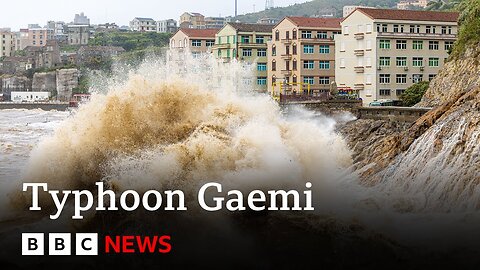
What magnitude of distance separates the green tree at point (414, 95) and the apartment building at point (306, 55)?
575 inches

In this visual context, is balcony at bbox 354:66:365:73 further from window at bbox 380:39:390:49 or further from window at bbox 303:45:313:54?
window at bbox 303:45:313:54

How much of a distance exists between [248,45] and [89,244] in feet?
197

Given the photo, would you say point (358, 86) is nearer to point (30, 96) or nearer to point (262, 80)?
point (262, 80)

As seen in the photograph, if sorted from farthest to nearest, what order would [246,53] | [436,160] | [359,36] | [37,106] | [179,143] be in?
[37,106] → [246,53] → [359,36] → [436,160] → [179,143]

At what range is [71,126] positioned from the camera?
2245cm

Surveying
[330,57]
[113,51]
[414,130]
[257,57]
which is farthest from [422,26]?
[113,51]

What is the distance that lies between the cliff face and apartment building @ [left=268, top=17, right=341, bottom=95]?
131 ft

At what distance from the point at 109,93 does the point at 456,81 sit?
2364 cm

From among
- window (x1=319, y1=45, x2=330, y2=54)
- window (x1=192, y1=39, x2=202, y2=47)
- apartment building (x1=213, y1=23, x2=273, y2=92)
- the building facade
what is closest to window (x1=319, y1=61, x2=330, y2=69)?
window (x1=319, y1=45, x2=330, y2=54)

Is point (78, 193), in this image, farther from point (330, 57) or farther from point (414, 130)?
point (330, 57)

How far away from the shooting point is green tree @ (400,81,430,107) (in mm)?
50625

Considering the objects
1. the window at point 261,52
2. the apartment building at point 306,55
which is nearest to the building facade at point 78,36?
the window at point 261,52

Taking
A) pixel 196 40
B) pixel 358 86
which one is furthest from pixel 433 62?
pixel 196 40

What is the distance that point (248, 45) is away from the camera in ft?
242
